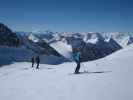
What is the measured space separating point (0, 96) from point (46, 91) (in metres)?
1.91

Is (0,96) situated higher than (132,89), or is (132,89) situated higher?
(132,89)

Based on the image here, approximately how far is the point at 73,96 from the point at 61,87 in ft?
5.10

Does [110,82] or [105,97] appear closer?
[105,97]

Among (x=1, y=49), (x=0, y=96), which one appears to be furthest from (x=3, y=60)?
(x=0, y=96)

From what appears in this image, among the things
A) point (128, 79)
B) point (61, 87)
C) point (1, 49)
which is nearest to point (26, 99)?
point (61, 87)

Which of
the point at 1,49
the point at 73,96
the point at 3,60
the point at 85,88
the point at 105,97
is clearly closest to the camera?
the point at 105,97

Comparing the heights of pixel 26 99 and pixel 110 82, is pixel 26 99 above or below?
below

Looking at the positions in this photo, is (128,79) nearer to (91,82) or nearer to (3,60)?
(91,82)

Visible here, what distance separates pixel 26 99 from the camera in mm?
7781

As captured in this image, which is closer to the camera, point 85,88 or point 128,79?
point 85,88

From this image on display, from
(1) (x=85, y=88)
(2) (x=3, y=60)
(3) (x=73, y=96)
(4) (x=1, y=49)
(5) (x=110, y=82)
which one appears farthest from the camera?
(4) (x=1, y=49)

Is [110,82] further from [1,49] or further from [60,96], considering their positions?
[1,49]

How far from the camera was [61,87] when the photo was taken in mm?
8977

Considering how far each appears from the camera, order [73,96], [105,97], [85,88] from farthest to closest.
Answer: [85,88] → [73,96] → [105,97]
